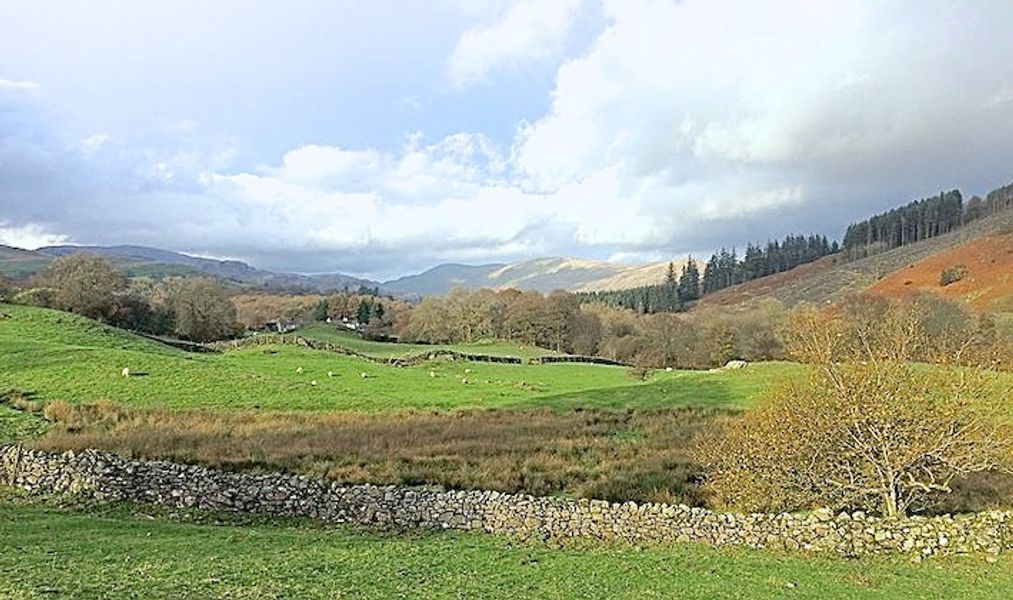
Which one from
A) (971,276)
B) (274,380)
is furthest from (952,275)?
(274,380)

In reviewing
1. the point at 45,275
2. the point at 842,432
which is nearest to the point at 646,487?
the point at 842,432

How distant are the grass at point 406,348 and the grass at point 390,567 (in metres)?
65.8

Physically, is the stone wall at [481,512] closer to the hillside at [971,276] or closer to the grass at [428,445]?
the grass at [428,445]

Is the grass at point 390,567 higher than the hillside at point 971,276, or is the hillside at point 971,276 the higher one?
the hillside at point 971,276

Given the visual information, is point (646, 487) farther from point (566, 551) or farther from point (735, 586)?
point (735, 586)

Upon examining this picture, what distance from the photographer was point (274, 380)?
49781mm

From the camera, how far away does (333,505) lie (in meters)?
22.1

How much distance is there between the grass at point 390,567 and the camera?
13719 mm

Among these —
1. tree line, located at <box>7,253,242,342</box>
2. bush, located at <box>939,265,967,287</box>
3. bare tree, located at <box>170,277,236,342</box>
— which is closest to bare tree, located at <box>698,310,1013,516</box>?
tree line, located at <box>7,253,242,342</box>

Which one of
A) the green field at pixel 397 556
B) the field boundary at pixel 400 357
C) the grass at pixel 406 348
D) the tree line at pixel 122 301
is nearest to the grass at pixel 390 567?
the green field at pixel 397 556

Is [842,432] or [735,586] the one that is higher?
[842,432]

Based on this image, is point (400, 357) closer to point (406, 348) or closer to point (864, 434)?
point (406, 348)

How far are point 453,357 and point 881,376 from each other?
2446 inches

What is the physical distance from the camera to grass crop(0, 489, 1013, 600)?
540 inches
